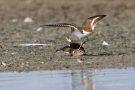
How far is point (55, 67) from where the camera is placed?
29.2 ft

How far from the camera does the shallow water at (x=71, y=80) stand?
7324mm

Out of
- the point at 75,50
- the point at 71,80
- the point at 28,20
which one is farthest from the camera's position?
the point at 28,20

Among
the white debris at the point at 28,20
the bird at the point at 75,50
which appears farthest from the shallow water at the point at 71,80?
the white debris at the point at 28,20

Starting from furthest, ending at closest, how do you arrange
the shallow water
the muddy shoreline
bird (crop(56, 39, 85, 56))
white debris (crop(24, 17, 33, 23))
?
white debris (crop(24, 17, 33, 23)) → bird (crop(56, 39, 85, 56)) → the muddy shoreline → the shallow water

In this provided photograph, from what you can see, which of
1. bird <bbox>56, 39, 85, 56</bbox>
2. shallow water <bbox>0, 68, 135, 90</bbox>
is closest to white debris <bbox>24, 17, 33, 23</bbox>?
bird <bbox>56, 39, 85, 56</bbox>

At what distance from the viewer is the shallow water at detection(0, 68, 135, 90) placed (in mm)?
7324

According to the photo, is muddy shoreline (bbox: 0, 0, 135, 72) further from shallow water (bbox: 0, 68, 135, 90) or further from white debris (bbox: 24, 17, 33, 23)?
shallow water (bbox: 0, 68, 135, 90)

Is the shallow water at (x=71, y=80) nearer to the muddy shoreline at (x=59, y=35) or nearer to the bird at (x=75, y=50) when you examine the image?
the muddy shoreline at (x=59, y=35)

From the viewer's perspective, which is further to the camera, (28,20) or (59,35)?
(28,20)

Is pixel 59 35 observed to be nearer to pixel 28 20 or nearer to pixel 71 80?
pixel 28 20

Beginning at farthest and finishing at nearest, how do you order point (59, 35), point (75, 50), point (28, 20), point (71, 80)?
point (28, 20) < point (59, 35) < point (75, 50) < point (71, 80)

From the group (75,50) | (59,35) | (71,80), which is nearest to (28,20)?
(59,35)

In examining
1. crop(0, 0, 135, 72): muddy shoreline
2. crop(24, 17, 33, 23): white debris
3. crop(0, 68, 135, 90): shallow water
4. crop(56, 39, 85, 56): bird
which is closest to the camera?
crop(0, 68, 135, 90): shallow water

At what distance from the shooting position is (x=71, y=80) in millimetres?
7793
